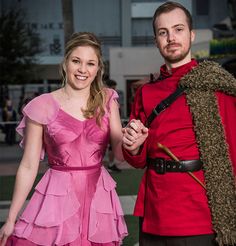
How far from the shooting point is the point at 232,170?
10.3ft

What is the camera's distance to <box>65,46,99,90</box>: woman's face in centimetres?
359

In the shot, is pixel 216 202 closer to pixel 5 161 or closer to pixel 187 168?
pixel 187 168

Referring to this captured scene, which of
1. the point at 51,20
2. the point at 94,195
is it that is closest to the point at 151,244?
the point at 94,195

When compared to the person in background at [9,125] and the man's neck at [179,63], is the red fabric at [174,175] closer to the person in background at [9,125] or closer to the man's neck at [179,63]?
the man's neck at [179,63]

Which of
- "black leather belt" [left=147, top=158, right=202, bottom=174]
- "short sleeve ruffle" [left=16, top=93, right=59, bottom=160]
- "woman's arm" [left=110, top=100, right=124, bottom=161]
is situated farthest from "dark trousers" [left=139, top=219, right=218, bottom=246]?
"short sleeve ruffle" [left=16, top=93, right=59, bottom=160]

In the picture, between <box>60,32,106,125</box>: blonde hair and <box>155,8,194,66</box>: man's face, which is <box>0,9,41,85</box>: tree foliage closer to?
<box>60,32,106,125</box>: blonde hair

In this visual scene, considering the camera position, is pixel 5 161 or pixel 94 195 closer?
pixel 94 195

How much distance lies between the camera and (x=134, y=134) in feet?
9.68

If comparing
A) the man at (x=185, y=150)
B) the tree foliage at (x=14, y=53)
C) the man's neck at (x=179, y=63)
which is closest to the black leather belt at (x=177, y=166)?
the man at (x=185, y=150)

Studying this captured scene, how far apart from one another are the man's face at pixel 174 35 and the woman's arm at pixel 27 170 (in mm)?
924

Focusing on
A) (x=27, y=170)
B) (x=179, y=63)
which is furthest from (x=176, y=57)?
(x=27, y=170)

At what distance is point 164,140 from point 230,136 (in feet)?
1.19

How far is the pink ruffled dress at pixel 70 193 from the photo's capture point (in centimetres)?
347

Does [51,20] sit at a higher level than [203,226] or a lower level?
higher
